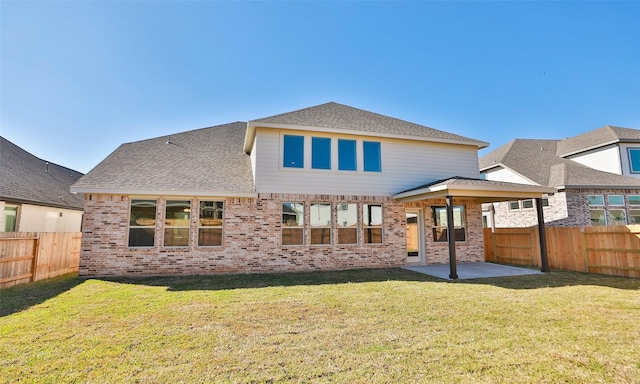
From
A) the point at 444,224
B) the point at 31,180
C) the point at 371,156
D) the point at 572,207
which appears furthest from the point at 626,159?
the point at 31,180

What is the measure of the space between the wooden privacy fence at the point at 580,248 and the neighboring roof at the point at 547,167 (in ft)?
12.5

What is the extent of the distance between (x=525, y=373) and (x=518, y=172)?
1600 cm

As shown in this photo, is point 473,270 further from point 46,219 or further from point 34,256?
point 46,219

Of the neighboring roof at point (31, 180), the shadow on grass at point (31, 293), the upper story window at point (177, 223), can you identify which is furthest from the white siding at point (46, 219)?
the upper story window at point (177, 223)

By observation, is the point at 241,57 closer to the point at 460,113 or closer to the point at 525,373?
the point at 525,373

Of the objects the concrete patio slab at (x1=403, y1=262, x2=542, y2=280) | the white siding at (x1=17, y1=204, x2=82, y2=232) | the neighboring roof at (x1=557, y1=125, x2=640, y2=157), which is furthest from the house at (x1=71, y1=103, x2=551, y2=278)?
the neighboring roof at (x1=557, y1=125, x2=640, y2=157)

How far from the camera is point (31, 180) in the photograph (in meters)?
14.1

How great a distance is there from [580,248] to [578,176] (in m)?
6.22

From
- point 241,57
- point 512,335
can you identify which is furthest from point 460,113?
point 512,335

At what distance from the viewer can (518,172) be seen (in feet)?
53.7

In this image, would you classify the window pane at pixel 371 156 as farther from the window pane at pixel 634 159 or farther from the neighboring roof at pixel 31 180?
the window pane at pixel 634 159

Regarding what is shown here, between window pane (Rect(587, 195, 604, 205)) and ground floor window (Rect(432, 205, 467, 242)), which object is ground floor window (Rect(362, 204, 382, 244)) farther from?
window pane (Rect(587, 195, 604, 205))

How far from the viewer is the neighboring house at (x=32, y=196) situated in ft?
38.8

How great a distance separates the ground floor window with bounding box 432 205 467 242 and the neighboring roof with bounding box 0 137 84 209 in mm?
16442
